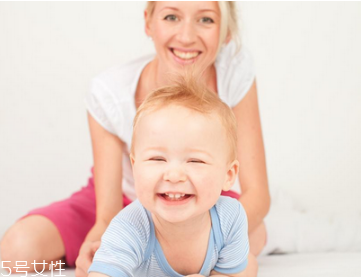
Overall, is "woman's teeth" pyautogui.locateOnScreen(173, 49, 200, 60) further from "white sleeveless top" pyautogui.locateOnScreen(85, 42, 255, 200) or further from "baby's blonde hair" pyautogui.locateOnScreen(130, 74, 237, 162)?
"baby's blonde hair" pyautogui.locateOnScreen(130, 74, 237, 162)

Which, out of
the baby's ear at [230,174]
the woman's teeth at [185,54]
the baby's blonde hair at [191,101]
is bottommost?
the baby's ear at [230,174]

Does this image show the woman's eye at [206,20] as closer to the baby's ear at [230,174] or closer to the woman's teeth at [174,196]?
the baby's ear at [230,174]

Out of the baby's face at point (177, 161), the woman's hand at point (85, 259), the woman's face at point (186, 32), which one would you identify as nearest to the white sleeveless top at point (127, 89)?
the woman's face at point (186, 32)

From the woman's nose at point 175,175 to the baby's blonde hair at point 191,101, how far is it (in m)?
0.13

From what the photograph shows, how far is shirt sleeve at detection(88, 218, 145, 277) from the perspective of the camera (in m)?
1.47

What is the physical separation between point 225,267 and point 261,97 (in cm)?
151

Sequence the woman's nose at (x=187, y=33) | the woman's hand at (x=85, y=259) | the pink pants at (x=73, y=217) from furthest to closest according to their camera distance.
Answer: the pink pants at (x=73, y=217) → the woman's nose at (x=187, y=33) → the woman's hand at (x=85, y=259)

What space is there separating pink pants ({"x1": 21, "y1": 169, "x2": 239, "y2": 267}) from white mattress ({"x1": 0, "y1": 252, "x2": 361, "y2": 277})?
9 cm

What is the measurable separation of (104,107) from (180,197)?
0.78 meters

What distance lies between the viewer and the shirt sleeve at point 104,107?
2148mm

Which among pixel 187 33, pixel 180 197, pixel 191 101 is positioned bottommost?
pixel 180 197

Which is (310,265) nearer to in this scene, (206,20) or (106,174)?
(106,174)

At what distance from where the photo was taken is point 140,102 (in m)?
2.17

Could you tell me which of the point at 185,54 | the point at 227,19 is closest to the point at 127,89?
the point at 185,54
